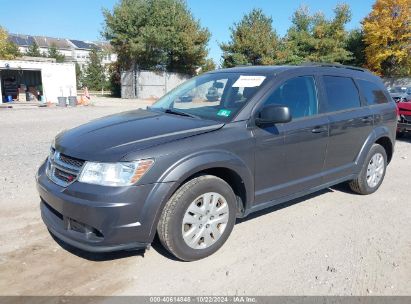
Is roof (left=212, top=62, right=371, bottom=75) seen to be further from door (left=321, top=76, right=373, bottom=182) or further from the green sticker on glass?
the green sticker on glass

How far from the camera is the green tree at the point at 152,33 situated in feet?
104

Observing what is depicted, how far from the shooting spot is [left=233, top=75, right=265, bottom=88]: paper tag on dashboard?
3961 mm

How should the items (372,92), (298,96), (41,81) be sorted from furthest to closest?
(41,81)
(372,92)
(298,96)

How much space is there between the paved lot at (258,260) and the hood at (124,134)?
40.9 inches

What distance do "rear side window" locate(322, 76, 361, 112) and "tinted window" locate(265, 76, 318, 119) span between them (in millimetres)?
239

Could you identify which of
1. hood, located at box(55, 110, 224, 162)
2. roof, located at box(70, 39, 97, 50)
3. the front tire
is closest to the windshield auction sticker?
hood, located at box(55, 110, 224, 162)

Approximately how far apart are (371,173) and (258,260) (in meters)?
2.71

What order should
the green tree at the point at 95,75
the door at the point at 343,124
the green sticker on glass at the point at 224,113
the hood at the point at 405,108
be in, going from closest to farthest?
the green sticker on glass at the point at 224,113 → the door at the point at 343,124 → the hood at the point at 405,108 → the green tree at the point at 95,75

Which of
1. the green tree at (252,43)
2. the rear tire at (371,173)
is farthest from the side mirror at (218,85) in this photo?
the green tree at (252,43)

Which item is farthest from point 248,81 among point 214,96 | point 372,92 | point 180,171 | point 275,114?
point 372,92

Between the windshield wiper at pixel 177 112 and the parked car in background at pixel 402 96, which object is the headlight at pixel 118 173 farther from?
the parked car in background at pixel 402 96

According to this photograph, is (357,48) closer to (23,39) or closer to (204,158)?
(204,158)

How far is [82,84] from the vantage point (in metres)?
55.2

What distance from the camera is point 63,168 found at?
3.26 metres
